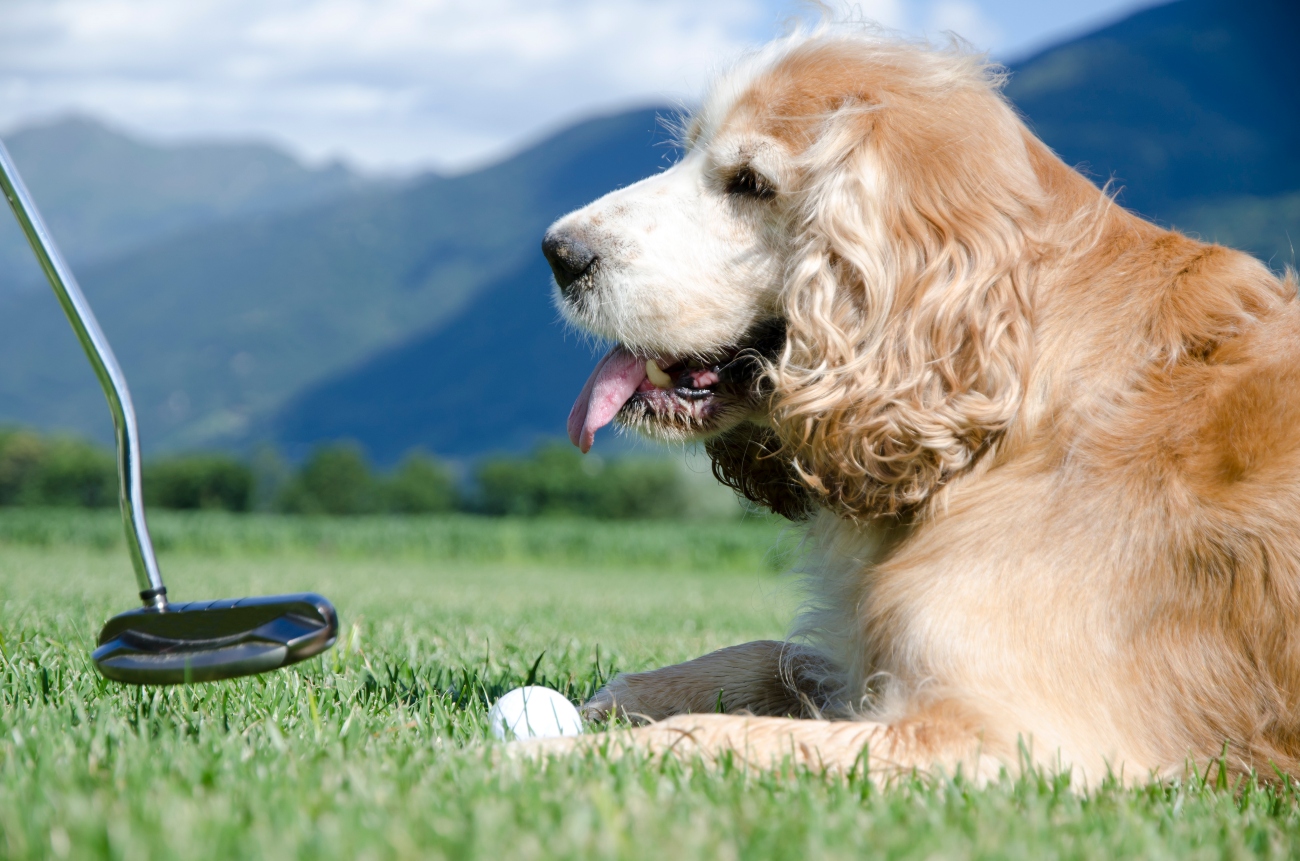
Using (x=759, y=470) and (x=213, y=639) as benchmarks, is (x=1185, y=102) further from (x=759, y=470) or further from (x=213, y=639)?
(x=213, y=639)

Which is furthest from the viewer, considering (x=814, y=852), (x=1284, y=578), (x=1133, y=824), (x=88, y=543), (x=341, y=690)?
(x=88, y=543)

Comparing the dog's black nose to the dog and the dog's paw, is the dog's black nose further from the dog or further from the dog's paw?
the dog's paw

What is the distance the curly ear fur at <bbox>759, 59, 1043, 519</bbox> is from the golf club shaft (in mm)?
1481

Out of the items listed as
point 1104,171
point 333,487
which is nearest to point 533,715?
point 333,487

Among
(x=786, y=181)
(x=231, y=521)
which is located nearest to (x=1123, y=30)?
(x=231, y=521)

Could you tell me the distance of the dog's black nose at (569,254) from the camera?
9.60 ft

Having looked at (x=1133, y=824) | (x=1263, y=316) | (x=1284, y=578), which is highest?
(x=1263, y=316)

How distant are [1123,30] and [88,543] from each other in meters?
172

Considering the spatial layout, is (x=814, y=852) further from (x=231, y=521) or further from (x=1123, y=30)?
(x=1123, y=30)

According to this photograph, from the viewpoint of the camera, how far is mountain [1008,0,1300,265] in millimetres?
119750

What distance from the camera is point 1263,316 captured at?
235cm

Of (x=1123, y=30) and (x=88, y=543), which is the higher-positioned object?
(x=1123, y=30)

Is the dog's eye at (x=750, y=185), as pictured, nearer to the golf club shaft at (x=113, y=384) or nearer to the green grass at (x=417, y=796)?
the green grass at (x=417, y=796)

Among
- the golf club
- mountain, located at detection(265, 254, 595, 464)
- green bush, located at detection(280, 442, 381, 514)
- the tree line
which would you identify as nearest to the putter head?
the golf club
